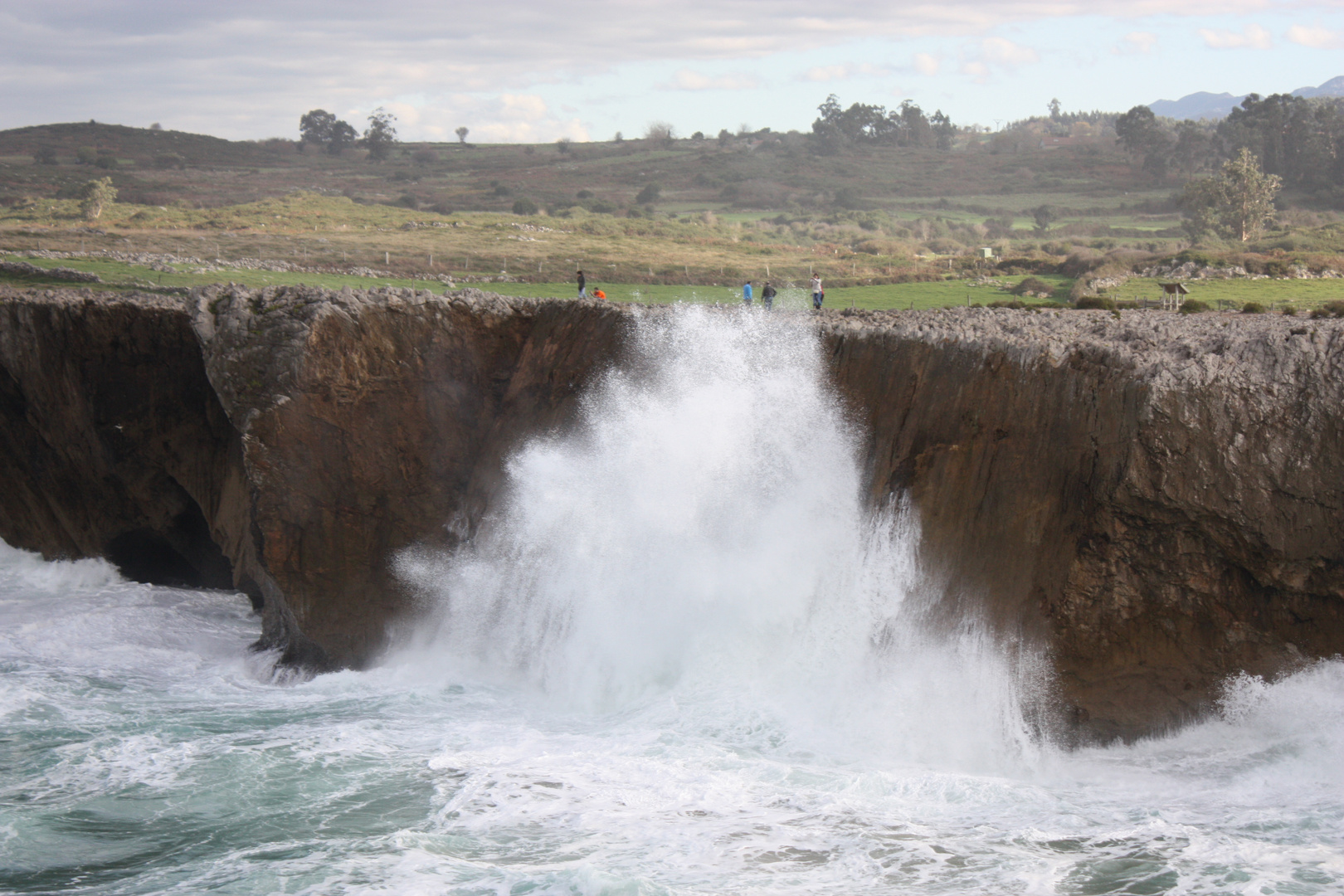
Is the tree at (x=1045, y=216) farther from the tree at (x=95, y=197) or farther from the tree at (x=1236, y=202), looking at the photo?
the tree at (x=95, y=197)

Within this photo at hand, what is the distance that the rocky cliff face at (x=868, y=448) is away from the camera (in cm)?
970

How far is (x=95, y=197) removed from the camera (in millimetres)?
62031

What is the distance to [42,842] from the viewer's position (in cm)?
1023

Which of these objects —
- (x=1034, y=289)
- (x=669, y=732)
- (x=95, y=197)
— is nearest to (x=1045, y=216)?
(x=1034, y=289)

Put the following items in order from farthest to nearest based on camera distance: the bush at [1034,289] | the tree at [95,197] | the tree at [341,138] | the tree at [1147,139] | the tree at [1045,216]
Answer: the tree at [341,138] → the tree at [1147,139] → the tree at [1045,216] → the tree at [95,197] → the bush at [1034,289]

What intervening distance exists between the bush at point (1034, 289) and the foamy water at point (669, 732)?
1400 cm

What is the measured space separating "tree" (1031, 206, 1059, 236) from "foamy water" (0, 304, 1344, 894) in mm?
67751

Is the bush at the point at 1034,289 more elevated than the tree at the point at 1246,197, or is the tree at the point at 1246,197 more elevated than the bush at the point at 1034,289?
the tree at the point at 1246,197

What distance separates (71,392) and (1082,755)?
1727 cm

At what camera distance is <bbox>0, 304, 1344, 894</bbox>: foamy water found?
8.95 meters

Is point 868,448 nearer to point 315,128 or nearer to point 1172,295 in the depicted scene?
point 1172,295

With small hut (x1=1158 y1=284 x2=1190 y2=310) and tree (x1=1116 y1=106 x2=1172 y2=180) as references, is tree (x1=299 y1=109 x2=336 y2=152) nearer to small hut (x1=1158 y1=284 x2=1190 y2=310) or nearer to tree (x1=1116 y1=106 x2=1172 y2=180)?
tree (x1=1116 y1=106 x2=1172 y2=180)

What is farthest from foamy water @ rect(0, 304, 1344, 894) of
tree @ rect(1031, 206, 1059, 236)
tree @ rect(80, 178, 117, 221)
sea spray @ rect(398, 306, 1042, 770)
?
tree @ rect(1031, 206, 1059, 236)

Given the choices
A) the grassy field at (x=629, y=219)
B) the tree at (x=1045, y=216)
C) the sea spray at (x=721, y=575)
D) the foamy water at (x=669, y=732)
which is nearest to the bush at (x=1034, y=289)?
the grassy field at (x=629, y=219)
